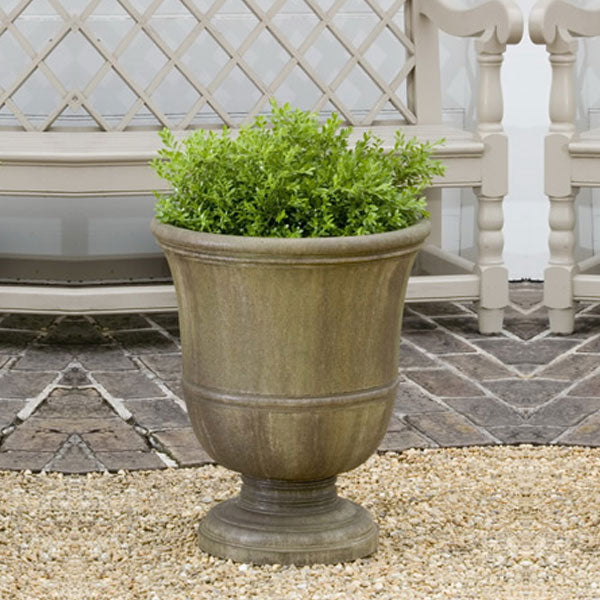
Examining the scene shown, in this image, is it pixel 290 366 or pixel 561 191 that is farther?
pixel 561 191

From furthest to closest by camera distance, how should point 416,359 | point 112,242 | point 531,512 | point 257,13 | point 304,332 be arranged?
point 112,242 → point 257,13 → point 416,359 → point 531,512 → point 304,332

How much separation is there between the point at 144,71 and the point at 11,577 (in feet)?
8.78

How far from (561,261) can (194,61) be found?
4.96 ft

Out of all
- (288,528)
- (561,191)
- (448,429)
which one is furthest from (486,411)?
(288,528)

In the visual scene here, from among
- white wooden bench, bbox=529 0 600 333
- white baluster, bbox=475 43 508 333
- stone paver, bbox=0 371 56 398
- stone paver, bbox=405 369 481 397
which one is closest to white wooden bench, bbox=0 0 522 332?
white baluster, bbox=475 43 508 333

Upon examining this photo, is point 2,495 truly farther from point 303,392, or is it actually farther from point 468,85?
point 468,85

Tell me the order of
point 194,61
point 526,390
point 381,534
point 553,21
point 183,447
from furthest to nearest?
1. point 194,61
2. point 553,21
3. point 526,390
4. point 183,447
5. point 381,534

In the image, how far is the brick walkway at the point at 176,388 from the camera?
344 centimetres

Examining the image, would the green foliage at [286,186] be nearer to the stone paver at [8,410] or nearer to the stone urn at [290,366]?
the stone urn at [290,366]

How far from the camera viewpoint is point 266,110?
16.5 feet

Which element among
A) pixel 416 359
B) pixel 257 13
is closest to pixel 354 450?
pixel 416 359

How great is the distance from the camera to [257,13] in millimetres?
4750

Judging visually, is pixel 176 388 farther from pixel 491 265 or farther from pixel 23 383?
pixel 491 265

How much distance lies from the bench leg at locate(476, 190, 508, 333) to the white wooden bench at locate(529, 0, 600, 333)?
152mm
